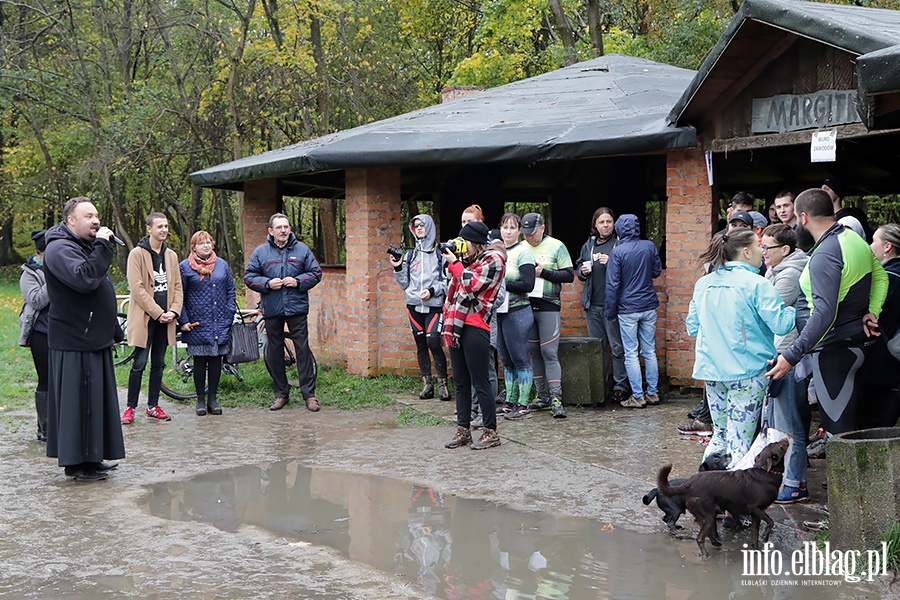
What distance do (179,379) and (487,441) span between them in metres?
5.19

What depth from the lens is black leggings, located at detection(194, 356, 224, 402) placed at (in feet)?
32.8

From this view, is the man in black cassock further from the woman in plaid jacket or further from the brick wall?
the brick wall

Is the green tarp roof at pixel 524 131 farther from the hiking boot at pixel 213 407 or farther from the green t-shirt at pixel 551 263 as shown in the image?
the hiking boot at pixel 213 407

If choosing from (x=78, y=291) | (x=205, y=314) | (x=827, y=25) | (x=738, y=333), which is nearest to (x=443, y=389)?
(x=205, y=314)

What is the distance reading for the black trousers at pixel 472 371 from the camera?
7.79 metres

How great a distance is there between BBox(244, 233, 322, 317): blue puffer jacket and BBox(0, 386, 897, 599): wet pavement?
1.55 m

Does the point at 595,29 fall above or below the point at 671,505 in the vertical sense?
above

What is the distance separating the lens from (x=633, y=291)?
375 inches

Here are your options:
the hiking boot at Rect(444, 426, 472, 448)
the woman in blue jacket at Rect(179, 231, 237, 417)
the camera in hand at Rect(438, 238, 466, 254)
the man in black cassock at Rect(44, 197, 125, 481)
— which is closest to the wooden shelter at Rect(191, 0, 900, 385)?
the woman in blue jacket at Rect(179, 231, 237, 417)

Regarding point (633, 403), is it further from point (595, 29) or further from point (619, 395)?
point (595, 29)

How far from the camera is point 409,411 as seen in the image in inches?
386

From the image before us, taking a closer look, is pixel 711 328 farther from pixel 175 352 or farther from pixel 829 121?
pixel 175 352

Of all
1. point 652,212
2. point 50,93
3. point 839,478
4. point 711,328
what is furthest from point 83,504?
point 50,93

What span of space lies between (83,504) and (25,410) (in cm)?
442
